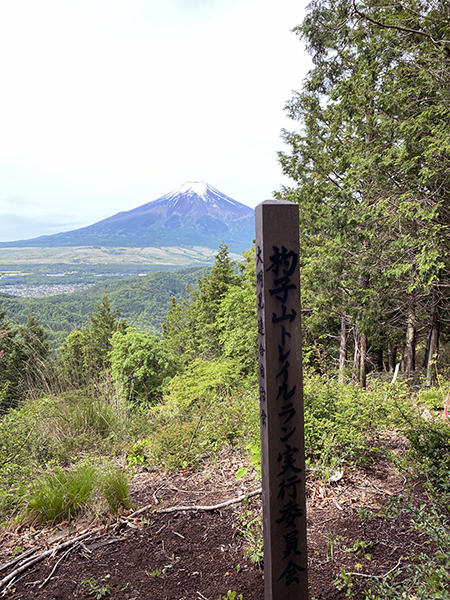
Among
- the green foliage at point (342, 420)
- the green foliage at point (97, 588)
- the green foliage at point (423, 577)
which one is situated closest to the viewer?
the green foliage at point (423, 577)

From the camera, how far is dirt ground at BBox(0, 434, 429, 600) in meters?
1.97

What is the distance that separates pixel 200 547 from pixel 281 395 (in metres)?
1.40

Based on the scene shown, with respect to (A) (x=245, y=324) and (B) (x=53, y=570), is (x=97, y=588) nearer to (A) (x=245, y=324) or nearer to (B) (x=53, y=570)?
(B) (x=53, y=570)

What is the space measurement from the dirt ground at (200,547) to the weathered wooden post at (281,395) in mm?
430

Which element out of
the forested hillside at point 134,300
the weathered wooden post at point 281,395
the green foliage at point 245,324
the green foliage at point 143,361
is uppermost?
the weathered wooden post at point 281,395

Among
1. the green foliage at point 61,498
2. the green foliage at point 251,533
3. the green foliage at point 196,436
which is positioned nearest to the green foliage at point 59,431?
the green foliage at point 196,436

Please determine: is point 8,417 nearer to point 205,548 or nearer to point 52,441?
point 52,441

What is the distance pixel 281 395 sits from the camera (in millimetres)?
1611

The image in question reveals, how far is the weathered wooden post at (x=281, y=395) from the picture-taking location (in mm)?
1590

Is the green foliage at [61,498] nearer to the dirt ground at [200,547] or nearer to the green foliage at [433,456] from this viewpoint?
the dirt ground at [200,547]

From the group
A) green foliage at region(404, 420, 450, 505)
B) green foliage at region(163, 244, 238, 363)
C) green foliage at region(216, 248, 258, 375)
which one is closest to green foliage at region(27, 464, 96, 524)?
green foliage at region(404, 420, 450, 505)

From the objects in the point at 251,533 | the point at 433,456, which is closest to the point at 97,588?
the point at 251,533

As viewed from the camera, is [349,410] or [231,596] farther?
[349,410]

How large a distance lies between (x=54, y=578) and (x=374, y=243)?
706cm
